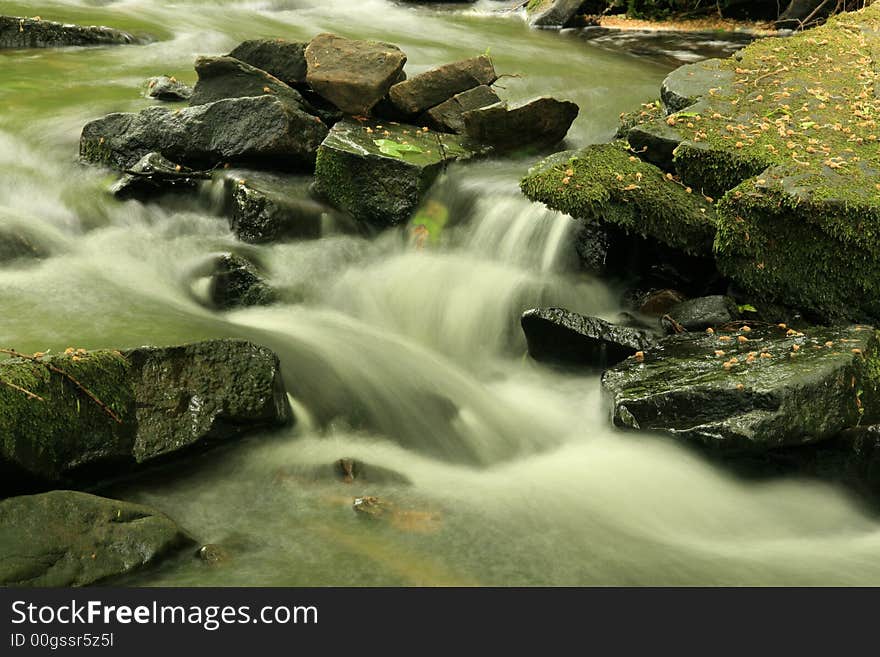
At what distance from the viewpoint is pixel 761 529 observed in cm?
450

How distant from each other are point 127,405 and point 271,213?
314 cm

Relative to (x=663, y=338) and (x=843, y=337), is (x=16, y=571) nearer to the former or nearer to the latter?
(x=663, y=338)

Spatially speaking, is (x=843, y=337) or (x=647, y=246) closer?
(x=843, y=337)

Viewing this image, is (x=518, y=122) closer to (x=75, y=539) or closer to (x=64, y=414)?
(x=64, y=414)

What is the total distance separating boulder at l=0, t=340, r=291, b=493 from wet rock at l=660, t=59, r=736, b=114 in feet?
14.3

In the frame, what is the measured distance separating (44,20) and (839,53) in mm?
9642

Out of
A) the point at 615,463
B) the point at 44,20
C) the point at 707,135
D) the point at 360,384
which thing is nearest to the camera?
the point at 615,463

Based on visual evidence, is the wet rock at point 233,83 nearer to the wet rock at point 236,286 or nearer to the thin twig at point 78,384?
the wet rock at point 236,286

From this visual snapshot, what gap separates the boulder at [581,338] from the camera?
583cm

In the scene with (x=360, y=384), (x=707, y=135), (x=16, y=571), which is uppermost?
(x=707, y=135)

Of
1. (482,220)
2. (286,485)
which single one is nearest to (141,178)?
(482,220)

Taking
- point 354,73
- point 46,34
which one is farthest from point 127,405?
point 46,34

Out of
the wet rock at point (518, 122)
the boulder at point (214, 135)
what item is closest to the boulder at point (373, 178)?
the boulder at point (214, 135)

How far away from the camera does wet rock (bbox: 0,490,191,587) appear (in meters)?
3.42
